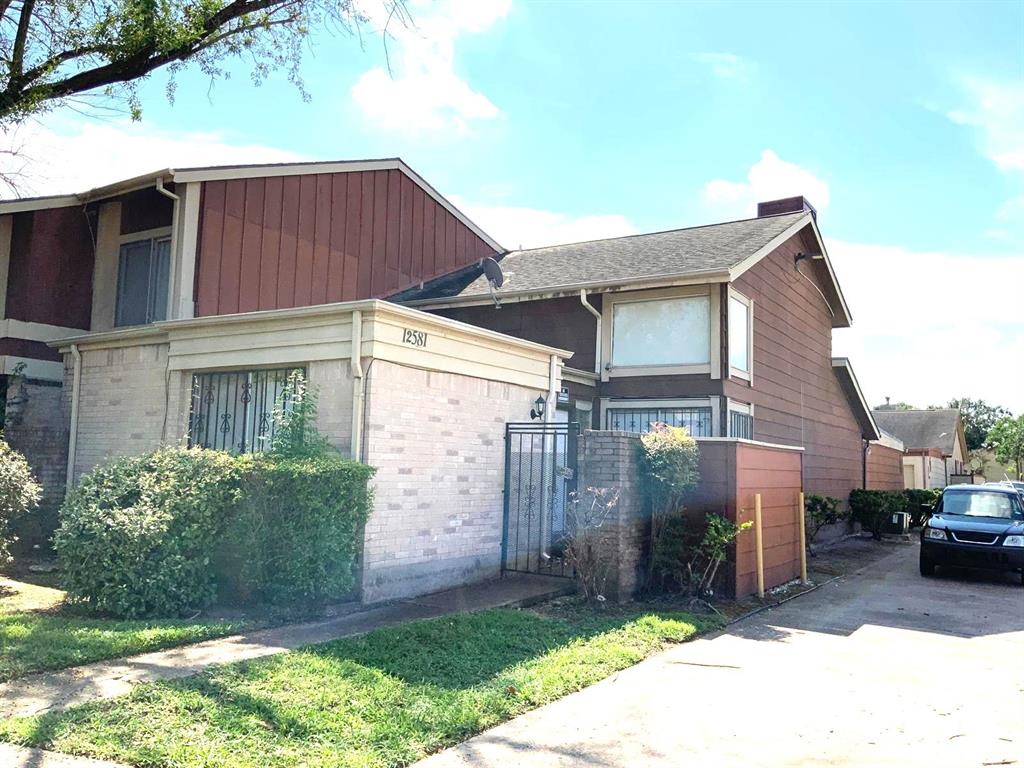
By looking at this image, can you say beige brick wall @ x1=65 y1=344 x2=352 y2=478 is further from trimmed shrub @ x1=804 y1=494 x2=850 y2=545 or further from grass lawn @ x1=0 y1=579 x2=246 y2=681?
trimmed shrub @ x1=804 y1=494 x2=850 y2=545

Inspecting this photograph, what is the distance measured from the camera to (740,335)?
13383 mm

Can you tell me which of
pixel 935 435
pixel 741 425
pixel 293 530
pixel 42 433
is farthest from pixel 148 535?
pixel 935 435

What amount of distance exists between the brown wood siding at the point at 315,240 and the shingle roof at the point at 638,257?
1.42m

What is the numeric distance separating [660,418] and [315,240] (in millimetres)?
6904

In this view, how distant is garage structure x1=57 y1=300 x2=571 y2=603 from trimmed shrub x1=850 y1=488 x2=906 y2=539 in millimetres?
12039

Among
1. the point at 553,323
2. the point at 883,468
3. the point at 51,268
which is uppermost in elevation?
the point at 51,268

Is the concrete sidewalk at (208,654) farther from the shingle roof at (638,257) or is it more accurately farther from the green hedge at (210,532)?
the shingle roof at (638,257)

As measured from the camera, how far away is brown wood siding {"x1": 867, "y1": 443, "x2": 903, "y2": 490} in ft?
75.2

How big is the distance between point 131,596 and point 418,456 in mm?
3240

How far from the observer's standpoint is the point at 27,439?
1207cm

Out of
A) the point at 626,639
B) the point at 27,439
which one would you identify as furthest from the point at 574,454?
the point at 27,439

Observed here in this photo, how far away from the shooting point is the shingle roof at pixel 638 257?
13055mm

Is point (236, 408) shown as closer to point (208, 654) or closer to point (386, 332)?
point (386, 332)

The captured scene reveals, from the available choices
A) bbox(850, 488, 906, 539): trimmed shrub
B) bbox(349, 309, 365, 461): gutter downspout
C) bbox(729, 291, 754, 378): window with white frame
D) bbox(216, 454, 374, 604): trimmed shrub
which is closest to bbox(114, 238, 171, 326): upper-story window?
bbox(349, 309, 365, 461): gutter downspout
